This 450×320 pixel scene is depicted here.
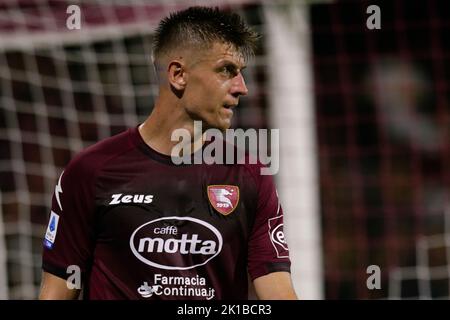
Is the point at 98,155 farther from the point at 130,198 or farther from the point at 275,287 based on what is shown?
the point at 275,287

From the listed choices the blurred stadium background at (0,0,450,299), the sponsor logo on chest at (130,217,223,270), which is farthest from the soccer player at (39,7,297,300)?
the blurred stadium background at (0,0,450,299)

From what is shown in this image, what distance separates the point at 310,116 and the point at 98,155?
285 centimetres

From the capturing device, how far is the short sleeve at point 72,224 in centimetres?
315

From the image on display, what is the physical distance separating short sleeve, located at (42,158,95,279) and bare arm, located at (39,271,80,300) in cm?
2

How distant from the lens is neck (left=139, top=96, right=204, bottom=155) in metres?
3.27

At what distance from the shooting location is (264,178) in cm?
325

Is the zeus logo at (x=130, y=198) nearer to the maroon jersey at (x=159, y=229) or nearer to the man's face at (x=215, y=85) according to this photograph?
the maroon jersey at (x=159, y=229)

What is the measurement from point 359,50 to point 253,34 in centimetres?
520

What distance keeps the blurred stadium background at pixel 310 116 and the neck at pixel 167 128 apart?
2.34 metres

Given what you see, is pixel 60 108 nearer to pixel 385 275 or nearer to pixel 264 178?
pixel 385 275

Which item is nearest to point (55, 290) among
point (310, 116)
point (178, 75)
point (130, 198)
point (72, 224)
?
point (72, 224)

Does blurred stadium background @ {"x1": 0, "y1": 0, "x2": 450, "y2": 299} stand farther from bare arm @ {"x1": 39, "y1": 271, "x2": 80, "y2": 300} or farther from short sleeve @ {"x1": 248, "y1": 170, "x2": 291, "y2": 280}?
bare arm @ {"x1": 39, "y1": 271, "x2": 80, "y2": 300}

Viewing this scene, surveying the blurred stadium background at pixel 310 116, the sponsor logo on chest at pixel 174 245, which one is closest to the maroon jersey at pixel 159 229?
the sponsor logo on chest at pixel 174 245
